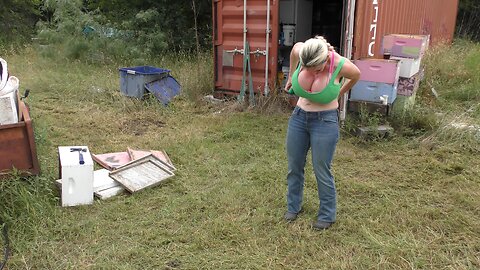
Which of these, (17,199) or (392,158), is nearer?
(17,199)

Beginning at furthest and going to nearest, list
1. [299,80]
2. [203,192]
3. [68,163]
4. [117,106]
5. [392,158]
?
[117,106] → [392,158] → [203,192] → [68,163] → [299,80]

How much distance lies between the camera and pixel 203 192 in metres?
4.10

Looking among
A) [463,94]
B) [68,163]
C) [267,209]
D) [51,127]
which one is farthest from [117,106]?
[463,94]

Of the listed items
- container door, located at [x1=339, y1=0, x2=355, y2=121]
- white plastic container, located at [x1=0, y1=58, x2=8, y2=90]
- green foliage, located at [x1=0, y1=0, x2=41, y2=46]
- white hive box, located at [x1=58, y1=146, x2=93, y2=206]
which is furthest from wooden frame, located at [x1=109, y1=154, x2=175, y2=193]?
green foliage, located at [x1=0, y1=0, x2=41, y2=46]

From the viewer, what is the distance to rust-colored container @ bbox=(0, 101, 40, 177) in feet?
11.0

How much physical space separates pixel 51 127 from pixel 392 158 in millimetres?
4460

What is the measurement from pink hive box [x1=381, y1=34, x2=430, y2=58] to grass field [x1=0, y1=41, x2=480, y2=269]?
0.84m

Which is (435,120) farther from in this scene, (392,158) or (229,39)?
(229,39)

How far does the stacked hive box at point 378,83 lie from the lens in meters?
5.50

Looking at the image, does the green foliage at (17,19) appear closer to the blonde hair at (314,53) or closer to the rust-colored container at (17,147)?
the rust-colored container at (17,147)

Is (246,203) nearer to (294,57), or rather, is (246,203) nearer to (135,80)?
(294,57)

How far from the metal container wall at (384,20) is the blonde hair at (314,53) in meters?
2.98

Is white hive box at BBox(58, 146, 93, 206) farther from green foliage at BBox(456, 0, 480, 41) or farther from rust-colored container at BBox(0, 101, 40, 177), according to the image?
green foliage at BBox(456, 0, 480, 41)

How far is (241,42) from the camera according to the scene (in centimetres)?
704
